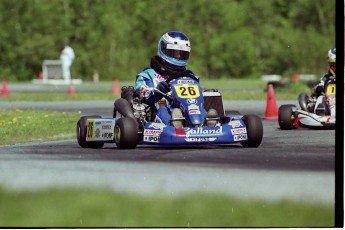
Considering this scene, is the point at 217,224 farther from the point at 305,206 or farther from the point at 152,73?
the point at 152,73

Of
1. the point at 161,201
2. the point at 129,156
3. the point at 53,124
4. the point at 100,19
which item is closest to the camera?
the point at 161,201

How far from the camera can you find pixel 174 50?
12.1 metres

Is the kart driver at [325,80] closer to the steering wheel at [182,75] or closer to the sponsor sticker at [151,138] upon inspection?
the steering wheel at [182,75]

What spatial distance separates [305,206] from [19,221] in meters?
1.92

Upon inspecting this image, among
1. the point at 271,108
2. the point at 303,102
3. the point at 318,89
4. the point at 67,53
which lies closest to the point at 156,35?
the point at 67,53

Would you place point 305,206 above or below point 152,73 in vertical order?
below

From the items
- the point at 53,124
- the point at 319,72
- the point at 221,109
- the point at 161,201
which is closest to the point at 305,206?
the point at 161,201

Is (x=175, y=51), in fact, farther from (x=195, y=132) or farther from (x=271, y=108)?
(x=271, y=108)

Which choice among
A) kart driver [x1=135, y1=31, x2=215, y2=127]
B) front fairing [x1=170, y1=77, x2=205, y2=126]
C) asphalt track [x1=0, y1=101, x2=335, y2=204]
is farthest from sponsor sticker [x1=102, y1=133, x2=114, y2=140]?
front fairing [x1=170, y1=77, x2=205, y2=126]

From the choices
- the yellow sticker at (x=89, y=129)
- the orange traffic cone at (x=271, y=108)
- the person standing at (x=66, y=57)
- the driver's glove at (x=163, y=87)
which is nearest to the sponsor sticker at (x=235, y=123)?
the driver's glove at (x=163, y=87)

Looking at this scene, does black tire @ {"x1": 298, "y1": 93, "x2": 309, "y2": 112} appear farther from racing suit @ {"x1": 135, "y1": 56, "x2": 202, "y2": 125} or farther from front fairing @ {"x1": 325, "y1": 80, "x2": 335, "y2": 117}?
racing suit @ {"x1": 135, "y1": 56, "x2": 202, "y2": 125}

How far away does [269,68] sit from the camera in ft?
137

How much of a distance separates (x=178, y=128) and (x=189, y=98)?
550mm

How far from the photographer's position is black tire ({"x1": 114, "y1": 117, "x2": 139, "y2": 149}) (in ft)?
36.6
